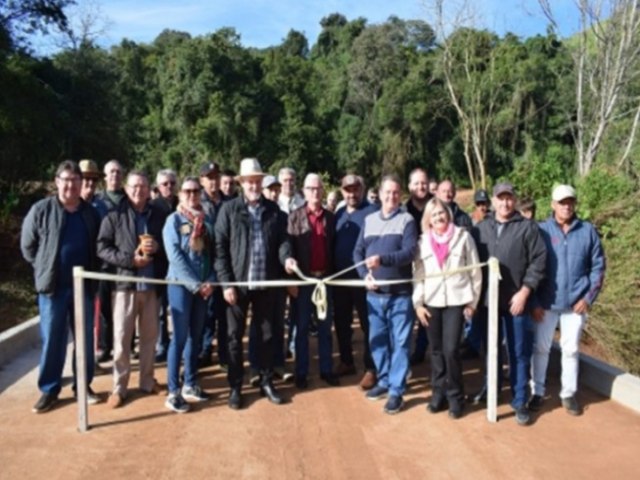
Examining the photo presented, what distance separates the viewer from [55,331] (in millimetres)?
5043

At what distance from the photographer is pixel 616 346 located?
7.80m

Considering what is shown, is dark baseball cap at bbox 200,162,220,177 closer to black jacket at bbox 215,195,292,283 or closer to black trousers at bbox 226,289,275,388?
black jacket at bbox 215,195,292,283

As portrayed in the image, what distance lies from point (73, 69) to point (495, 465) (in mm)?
16873

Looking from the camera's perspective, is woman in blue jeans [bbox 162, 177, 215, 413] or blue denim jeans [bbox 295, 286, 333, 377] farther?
blue denim jeans [bbox 295, 286, 333, 377]

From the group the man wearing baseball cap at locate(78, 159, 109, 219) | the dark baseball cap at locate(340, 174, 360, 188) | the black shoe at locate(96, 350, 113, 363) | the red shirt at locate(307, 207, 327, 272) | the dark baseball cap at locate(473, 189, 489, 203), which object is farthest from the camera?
the dark baseball cap at locate(473, 189, 489, 203)

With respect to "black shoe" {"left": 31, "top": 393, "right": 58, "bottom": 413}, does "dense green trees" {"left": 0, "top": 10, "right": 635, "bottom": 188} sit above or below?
above

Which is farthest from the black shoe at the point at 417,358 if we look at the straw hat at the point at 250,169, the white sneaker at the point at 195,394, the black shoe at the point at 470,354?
the straw hat at the point at 250,169

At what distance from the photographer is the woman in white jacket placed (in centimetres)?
489

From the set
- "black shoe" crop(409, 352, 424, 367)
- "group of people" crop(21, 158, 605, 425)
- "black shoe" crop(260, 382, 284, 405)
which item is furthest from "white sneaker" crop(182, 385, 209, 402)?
"black shoe" crop(409, 352, 424, 367)

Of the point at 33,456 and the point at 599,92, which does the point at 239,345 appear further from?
the point at 599,92

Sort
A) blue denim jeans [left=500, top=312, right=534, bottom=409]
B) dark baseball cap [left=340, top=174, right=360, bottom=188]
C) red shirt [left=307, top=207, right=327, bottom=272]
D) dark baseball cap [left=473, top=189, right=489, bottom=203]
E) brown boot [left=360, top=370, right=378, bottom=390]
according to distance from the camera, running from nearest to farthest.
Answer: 1. blue denim jeans [left=500, top=312, right=534, bottom=409]
2. brown boot [left=360, top=370, right=378, bottom=390]
3. red shirt [left=307, top=207, right=327, bottom=272]
4. dark baseball cap [left=340, top=174, right=360, bottom=188]
5. dark baseball cap [left=473, top=189, right=489, bottom=203]

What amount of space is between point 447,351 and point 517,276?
84 centimetres

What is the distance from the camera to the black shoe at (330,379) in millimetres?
5808

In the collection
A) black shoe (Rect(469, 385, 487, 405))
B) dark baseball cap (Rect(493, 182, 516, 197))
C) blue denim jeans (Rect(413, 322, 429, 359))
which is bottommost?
black shoe (Rect(469, 385, 487, 405))
